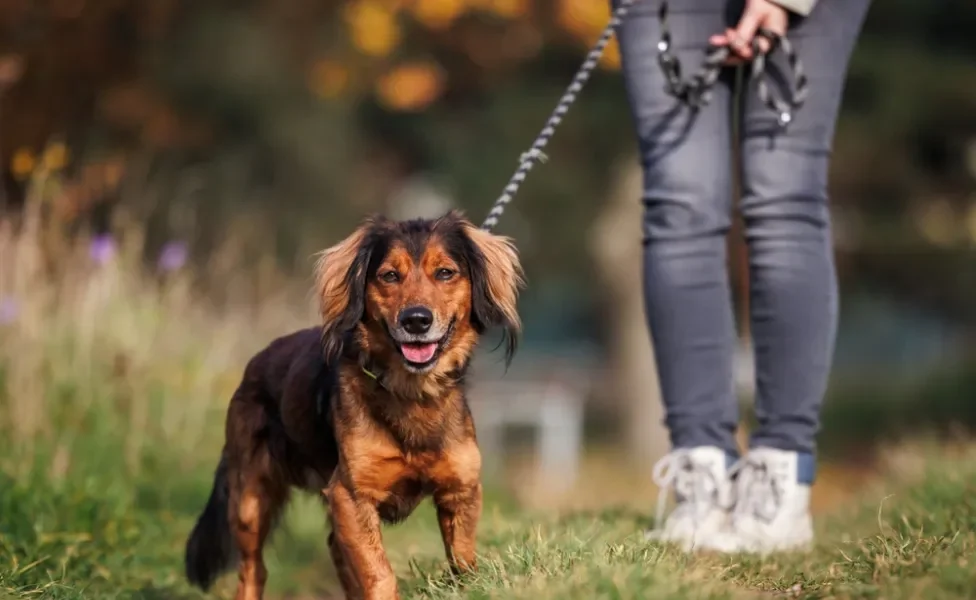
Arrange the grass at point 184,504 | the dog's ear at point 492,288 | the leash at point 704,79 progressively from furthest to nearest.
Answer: the leash at point 704,79, the dog's ear at point 492,288, the grass at point 184,504

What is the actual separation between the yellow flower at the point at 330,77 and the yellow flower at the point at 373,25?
1.05 metres

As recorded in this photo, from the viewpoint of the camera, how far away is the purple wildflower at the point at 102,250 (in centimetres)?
647

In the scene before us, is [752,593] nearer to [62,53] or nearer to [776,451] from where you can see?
[776,451]

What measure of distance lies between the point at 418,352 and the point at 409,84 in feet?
31.9

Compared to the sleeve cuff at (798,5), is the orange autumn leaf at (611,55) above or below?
above

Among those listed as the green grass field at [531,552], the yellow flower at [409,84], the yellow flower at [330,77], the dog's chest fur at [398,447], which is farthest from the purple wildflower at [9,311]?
the yellow flower at [330,77]

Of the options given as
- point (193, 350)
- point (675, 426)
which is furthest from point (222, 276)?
point (675, 426)

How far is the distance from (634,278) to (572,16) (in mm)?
4332

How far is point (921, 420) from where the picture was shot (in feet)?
58.9

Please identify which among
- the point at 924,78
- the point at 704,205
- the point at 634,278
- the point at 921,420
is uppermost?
the point at 924,78

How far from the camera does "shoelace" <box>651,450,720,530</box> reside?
4215mm

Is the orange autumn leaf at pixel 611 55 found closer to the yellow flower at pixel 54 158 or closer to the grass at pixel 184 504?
the grass at pixel 184 504

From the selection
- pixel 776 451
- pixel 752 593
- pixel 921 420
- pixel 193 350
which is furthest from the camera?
pixel 921 420

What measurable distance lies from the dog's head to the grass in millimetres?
576
